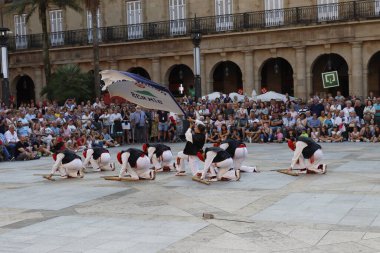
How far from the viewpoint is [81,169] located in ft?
54.9

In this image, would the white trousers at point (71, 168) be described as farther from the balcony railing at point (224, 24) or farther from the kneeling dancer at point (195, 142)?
the balcony railing at point (224, 24)

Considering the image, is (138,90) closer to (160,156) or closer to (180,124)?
(160,156)

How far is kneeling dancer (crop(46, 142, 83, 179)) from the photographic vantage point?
53.4 ft

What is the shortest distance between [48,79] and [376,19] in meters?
20.0

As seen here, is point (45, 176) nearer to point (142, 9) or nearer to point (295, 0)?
point (295, 0)

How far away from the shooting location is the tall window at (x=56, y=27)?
4403 cm

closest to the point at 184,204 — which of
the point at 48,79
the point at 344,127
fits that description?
the point at 344,127

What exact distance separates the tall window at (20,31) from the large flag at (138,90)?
32.8m

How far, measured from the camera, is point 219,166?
14.8m

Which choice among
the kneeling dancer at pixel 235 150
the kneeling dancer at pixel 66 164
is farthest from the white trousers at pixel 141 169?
the kneeling dancer at pixel 235 150

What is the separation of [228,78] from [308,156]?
27156 mm

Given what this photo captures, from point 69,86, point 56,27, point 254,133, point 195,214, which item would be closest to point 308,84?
point 254,133

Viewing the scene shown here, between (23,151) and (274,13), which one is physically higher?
(274,13)

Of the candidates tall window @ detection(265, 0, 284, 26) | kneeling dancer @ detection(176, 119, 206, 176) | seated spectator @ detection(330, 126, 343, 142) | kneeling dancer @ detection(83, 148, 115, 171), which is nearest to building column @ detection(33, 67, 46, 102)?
tall window @ detection(265, 0, 284, 26)
